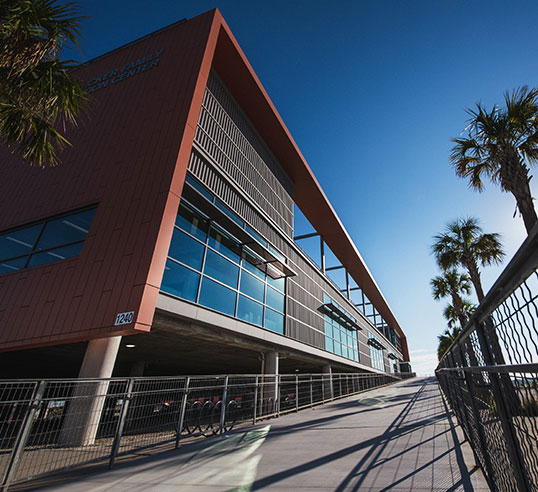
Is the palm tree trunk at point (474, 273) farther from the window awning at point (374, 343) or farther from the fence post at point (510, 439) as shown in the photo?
the window awning at point (374, 343)

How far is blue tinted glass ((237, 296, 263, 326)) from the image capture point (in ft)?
36.6

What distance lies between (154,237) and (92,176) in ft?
16.6

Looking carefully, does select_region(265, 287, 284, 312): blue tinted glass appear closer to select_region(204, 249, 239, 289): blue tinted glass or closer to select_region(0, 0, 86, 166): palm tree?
select_region(204, 249, 239, 289): blue tinted glass

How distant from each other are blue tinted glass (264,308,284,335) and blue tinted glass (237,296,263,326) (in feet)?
1.74

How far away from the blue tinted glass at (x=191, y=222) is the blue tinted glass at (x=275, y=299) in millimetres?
4724

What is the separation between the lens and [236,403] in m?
7.71

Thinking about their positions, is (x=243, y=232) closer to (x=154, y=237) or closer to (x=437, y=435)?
(x=154, y=237)

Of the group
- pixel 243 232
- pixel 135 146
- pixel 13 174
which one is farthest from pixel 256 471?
pixel 13 174

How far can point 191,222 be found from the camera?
9.80 m

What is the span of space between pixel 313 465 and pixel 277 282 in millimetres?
10764

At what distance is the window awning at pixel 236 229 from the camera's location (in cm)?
985

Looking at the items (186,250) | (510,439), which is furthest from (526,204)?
(186,250)

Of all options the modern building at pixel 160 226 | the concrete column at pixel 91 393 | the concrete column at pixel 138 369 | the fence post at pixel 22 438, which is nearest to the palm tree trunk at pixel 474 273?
the modern building at pixel 160 226

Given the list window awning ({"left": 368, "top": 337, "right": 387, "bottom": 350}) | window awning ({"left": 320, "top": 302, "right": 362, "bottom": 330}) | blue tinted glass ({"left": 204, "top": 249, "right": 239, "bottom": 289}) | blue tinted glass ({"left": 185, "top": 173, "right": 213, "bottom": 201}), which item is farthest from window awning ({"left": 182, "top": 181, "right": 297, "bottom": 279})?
window awning ({"left": 368, "top": 337, "right": 387, "bottom": 350})
